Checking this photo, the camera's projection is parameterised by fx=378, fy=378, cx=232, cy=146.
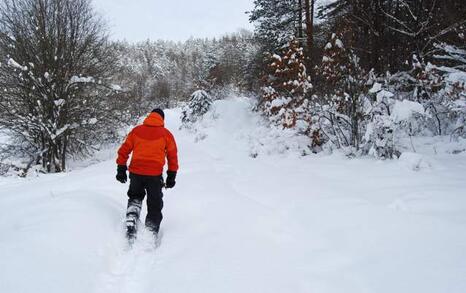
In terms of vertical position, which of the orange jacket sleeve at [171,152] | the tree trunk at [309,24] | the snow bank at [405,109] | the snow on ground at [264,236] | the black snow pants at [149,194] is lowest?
the snow on ground at [264,236]

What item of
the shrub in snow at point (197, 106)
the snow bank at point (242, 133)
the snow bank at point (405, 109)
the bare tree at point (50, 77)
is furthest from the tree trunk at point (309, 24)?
the shrub in snow at point (197, 106)

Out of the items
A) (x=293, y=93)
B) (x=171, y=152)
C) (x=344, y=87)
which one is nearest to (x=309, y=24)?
(x=293, y=93)

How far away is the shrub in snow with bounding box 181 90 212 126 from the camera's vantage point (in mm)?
22141

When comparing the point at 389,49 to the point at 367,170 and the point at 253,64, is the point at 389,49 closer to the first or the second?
the point at 367,170

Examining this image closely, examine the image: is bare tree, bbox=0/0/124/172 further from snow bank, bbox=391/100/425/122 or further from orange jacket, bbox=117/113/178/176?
snow bank, bbox=391/100/425/122

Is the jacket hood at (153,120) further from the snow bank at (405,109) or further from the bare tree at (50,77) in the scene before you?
the bare tree at (50,77)

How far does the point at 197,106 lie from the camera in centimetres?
2223

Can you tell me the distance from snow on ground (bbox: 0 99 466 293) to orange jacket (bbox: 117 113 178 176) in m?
0.78

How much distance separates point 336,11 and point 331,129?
4.50 m

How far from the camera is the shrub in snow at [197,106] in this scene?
72.6ft

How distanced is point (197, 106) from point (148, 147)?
17502 mm

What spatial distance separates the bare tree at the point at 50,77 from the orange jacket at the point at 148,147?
404 inches

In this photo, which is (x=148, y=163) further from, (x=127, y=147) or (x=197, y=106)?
(x=197, y=106)

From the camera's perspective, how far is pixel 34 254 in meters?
3.49
